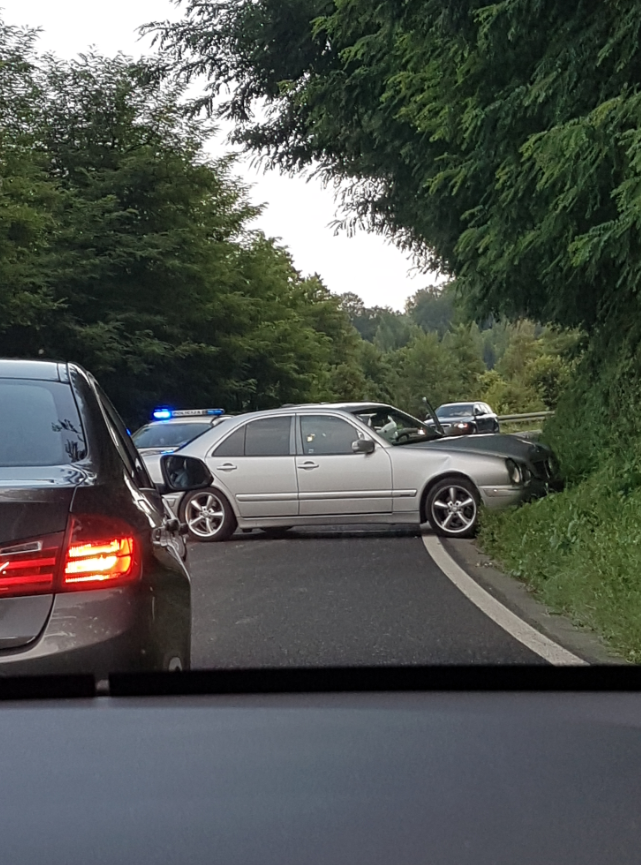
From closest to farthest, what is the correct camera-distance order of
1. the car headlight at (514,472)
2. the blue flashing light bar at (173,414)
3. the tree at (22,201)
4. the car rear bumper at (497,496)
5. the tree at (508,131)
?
the tree at (508,131), the car rear bumper at (497,496), the car headlight at (514,472), the blue flashing light bar at (173,414), the tree at (22,201)

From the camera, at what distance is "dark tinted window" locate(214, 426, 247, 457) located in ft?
49.8

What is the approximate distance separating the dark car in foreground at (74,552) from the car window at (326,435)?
34.5 ft

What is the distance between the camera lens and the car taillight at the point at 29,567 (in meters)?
3.38

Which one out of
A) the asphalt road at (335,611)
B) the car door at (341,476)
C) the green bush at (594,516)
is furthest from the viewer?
the car door at (341,476)

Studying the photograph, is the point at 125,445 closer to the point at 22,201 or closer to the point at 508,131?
the point at 508,131

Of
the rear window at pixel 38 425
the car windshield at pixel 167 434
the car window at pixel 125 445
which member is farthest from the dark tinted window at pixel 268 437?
the rear window at pixel 38 425

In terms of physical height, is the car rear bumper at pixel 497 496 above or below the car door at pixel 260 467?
below

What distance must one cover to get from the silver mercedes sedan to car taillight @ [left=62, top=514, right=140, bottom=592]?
1027 cm

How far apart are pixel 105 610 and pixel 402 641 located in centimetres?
430

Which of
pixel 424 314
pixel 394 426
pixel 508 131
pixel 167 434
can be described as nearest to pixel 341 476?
pixel 394 426

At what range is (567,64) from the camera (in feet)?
40.3

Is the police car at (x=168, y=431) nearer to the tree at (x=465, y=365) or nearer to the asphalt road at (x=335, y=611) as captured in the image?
the asphalt road at (x=335, y=611)

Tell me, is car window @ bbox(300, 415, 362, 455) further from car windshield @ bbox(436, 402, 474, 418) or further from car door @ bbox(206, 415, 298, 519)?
car windshield @ bbox(436, 402, 474, 418)

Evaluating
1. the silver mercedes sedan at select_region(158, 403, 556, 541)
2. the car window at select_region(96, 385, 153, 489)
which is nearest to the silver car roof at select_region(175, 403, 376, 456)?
the silver mercedes sedan at select_region(158, 403, 556, 541)
